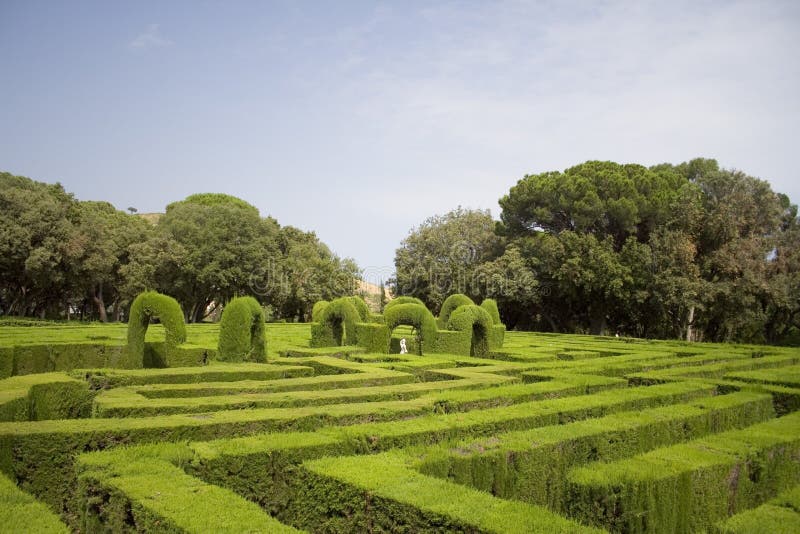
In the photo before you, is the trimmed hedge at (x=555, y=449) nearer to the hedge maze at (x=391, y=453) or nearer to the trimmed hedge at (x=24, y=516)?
the hedge maze at (x=391, y=453)

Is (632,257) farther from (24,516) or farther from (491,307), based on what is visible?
(24,516)

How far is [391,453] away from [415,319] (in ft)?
46.0

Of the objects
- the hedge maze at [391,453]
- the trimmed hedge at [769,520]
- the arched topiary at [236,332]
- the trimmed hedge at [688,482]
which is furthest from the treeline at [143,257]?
the trimmed hedge at [769,520]

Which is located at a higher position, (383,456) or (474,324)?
(474,324)

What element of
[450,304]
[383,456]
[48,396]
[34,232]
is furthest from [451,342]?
[34,232]

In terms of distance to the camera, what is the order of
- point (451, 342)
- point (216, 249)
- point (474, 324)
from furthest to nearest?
point (216, 249) → point (474, 324) → point (451, 342)

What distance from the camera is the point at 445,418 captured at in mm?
10203

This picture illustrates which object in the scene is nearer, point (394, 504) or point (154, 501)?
point (154, 501)

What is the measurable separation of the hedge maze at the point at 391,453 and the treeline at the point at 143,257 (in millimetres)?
29180

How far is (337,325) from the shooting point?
24.1 meters

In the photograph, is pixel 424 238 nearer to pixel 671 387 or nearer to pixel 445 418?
pixel 671 387

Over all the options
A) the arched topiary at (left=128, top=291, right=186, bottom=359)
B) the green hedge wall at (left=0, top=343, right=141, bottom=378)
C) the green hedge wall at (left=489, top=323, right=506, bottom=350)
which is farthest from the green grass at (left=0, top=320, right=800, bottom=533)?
the green hedge wall at (left=489, top=323, right=506, bottom=350)

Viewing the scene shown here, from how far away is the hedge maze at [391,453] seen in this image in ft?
19.5

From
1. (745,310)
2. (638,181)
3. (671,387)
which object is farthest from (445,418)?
(638,181)
